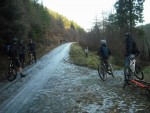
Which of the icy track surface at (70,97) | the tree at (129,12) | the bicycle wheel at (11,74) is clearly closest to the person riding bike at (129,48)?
the icy track surface at (70,97)

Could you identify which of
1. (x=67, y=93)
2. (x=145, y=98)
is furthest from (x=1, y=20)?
(x=145, y=98)

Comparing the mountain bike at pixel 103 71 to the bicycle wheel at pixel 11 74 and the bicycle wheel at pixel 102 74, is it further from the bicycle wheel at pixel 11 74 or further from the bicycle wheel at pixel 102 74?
the bicycle wheel at pixel 11 74

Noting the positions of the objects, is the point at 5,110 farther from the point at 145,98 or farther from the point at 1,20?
the point at 1,20

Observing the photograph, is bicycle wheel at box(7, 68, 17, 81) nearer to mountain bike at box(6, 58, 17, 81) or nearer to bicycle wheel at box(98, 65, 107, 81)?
mountain bike at box(6, 58, 17, 81)

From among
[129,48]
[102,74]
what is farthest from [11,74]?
[129,48]

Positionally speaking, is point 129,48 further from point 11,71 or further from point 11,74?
point 11,74

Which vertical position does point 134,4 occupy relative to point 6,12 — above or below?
above

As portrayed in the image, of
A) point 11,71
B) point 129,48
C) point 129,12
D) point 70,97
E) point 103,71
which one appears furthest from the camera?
point 129,12

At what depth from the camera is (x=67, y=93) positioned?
12219 millimetres

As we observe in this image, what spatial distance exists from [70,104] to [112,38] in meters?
25.9

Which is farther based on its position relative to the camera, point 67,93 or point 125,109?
point 67,93

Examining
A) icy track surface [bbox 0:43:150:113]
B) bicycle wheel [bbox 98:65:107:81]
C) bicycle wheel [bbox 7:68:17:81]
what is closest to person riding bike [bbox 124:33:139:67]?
icy track surface [bbox 0:43:150:113]

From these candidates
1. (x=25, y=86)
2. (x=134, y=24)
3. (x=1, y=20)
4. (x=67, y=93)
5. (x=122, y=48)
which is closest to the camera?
(x=67, y=93)

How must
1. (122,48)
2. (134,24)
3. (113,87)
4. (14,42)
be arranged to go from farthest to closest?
(134,24) < (122,48) < (14,42) < (113,87)
